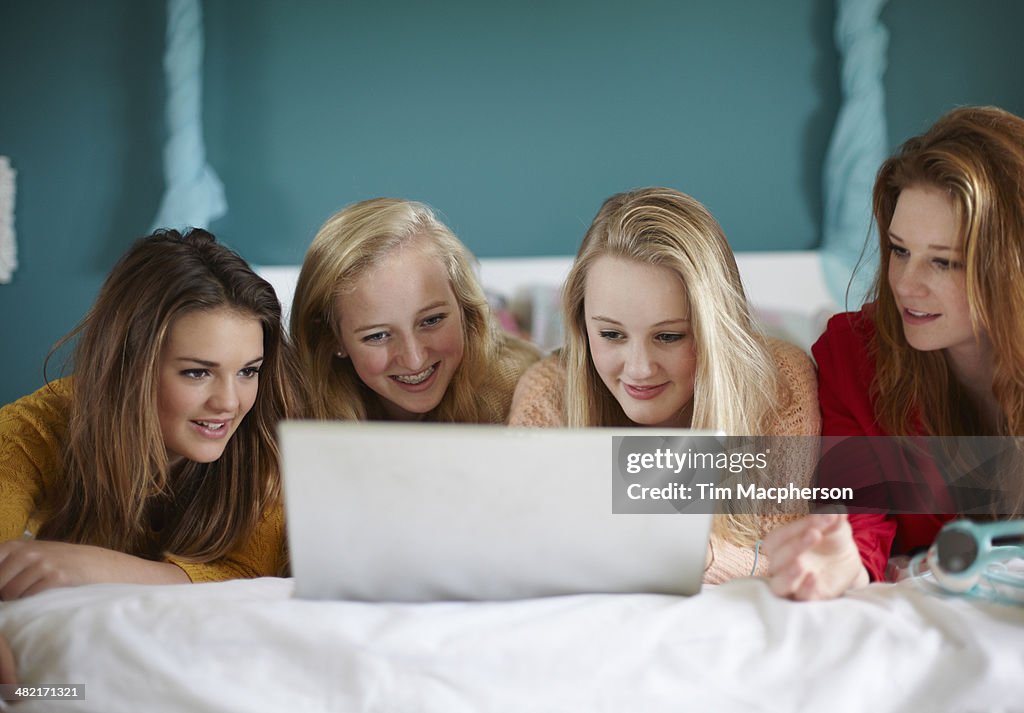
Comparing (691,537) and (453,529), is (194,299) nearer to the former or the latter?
(453,529)

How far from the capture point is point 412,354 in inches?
68.7

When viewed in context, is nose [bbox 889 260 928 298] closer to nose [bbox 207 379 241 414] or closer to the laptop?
the laptop

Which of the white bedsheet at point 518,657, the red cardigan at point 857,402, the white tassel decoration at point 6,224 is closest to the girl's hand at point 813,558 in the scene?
the white bedsheet at point 518,657

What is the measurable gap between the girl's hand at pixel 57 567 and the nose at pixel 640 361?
788 millimetres

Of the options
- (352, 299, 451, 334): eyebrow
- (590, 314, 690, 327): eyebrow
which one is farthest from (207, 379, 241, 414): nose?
(590, 314, 690, 327): eyebrow

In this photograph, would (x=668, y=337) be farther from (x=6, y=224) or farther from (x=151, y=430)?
(x=6, y=224)

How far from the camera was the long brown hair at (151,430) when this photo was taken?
55.9 inches

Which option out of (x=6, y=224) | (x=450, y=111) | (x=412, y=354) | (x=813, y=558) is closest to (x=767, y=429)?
(x=813, y=558)

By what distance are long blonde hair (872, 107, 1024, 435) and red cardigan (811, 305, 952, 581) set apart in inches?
1.1

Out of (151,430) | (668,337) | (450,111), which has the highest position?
(450,111)

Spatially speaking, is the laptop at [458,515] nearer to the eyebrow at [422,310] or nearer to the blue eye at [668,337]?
the blue eye at [668,337]

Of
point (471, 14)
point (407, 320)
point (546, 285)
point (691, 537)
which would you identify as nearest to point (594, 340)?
point (407, 320)

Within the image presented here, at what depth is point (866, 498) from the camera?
1474 millimetres

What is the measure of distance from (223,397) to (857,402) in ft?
3.32
